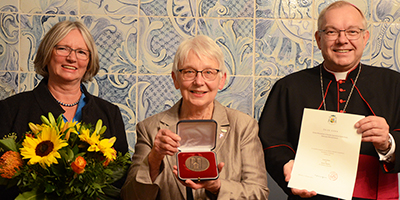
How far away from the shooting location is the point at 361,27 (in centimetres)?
240

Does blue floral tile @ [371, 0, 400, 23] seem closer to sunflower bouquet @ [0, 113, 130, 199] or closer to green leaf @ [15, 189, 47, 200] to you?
sunflower bouquet @ [0, 113, 130, 199]

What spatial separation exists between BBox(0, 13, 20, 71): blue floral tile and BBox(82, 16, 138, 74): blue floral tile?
0.64 metres

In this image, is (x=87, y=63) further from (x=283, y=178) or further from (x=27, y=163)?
(x=283, y=178)

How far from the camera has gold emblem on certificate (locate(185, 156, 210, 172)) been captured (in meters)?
2.02

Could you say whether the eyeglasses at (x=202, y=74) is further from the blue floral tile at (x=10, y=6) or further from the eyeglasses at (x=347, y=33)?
the blue floral tile at (x=10, y=6)

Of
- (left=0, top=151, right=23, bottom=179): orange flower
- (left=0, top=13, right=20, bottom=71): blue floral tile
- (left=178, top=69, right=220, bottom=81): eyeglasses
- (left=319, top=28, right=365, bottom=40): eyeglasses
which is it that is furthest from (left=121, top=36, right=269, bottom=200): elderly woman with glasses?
(left=0, top=13, right=20, bottom=71): blue floral tile

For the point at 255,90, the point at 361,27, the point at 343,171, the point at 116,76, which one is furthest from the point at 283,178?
the point at 116,76

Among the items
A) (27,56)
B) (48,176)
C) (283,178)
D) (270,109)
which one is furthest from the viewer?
(27,56)

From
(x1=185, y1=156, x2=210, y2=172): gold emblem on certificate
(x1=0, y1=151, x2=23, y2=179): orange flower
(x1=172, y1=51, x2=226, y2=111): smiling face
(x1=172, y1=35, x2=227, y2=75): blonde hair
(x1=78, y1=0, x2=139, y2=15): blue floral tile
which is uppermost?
(x1=78, y1=0, x2=139, y2=15): blue floral tile

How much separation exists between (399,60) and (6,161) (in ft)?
10.9

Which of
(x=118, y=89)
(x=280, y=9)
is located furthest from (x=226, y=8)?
(x=118, y=89)

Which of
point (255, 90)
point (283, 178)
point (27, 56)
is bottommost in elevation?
point (283, 178)

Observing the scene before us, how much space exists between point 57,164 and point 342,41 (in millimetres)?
→ 1796

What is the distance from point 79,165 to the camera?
6.16ft
